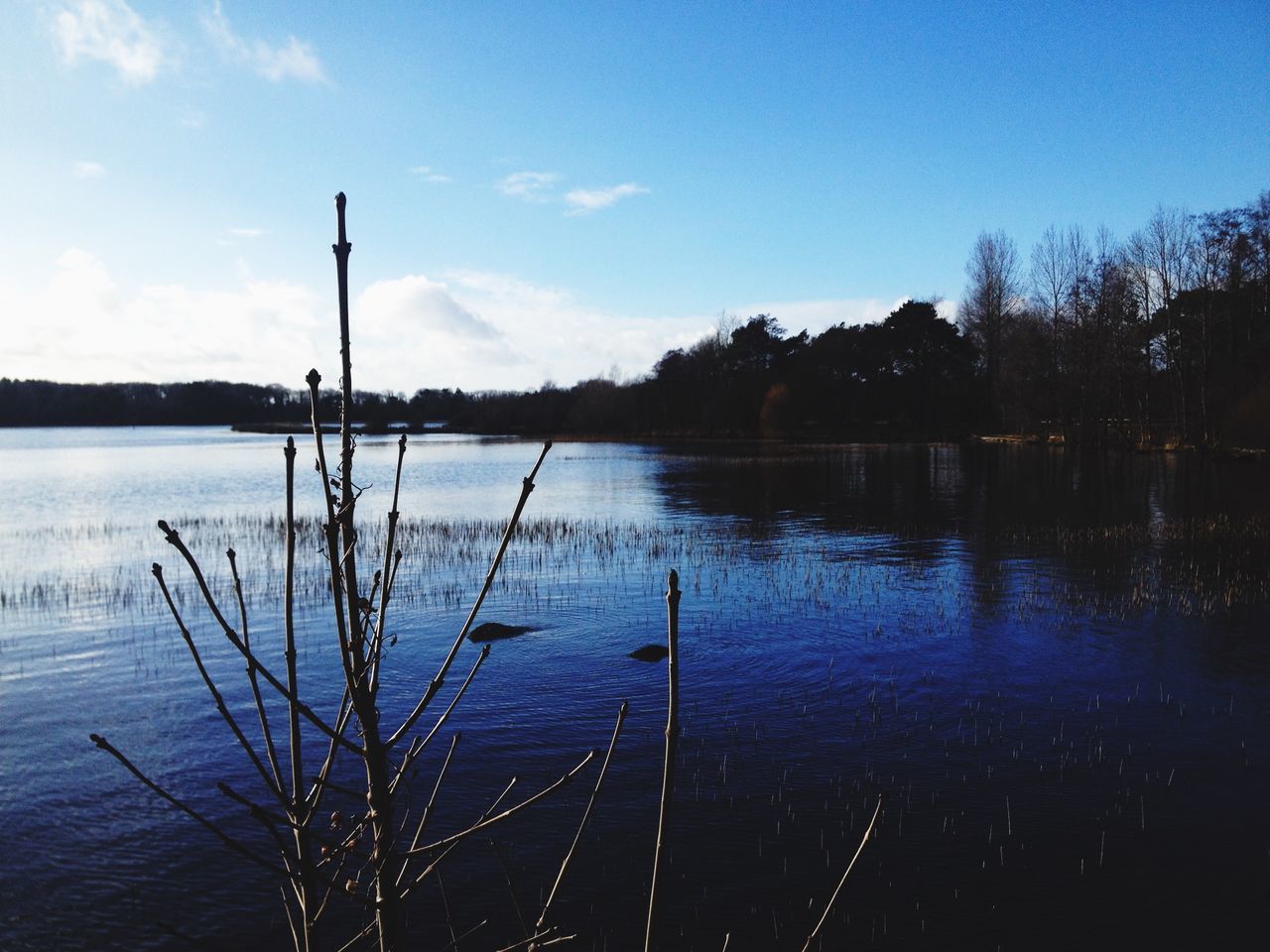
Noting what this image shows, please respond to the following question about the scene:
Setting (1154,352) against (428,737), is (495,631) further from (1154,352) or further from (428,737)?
(1154,352)

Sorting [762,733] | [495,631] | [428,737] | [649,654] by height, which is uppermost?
[428,737]

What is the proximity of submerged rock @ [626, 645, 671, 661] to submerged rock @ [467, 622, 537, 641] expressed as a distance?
235 centimetres

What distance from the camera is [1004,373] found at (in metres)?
75.7

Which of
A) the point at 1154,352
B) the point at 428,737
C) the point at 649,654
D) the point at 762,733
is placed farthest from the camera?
the point at 1154,352

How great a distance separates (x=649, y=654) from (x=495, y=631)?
2766 mm

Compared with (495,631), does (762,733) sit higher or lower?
lower

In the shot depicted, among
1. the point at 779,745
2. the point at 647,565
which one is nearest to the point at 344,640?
the point at 779,745

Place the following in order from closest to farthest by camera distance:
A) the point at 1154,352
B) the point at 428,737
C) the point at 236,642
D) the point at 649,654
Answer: the point at 236,642, the point at 428,737, the point at 649,654, the point at 1154,352

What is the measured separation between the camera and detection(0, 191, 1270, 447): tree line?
56.5 meters

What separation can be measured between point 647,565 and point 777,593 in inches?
172

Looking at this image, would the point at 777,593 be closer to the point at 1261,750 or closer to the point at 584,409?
the point at 1261,750

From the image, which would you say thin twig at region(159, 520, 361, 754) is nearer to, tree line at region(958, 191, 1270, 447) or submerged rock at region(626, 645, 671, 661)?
submerged rock at region(626, 645, 671, 661)

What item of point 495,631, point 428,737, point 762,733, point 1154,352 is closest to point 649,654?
point 495,631

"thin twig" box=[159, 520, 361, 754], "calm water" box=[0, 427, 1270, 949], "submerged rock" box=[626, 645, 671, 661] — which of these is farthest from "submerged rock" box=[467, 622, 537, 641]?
"thin twig" box=[159, 520, 361, 754]
